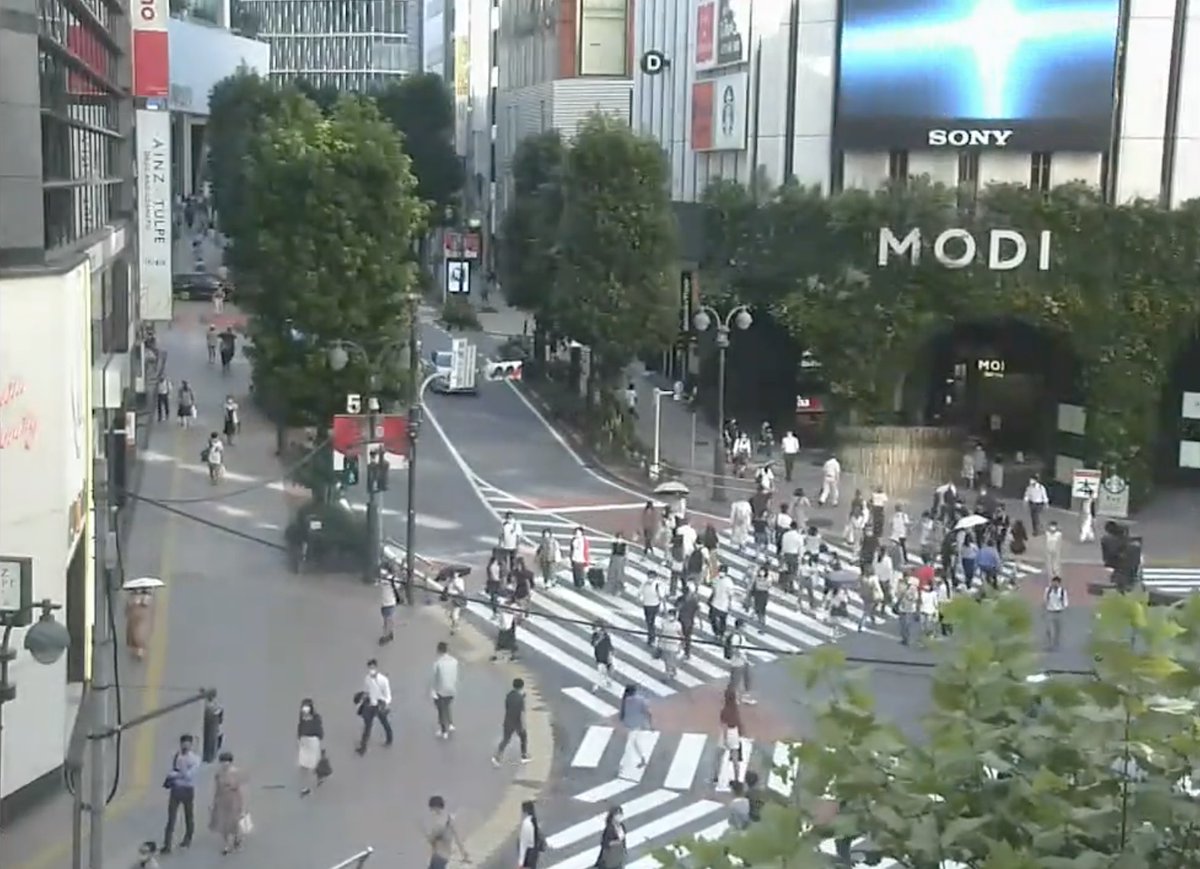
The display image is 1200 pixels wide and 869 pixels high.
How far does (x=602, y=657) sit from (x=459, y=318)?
37.9 metres

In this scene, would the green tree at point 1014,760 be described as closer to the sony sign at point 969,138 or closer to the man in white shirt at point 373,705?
the man in white shirt at point 373,705

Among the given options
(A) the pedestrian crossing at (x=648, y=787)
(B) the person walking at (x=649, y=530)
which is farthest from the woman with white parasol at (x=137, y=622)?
(B) the person walking at (x=649, y=530)

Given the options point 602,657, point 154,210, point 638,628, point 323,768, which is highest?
point 154,210

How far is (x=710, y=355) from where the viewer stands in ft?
157

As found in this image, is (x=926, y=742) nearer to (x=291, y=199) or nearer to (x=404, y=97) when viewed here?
(x=291, y=199)

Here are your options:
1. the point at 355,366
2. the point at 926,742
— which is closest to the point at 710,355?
the point at 355,366

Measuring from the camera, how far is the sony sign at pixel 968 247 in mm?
39531

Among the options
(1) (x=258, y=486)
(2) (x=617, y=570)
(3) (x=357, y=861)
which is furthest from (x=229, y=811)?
(1) (x=258, y=486)

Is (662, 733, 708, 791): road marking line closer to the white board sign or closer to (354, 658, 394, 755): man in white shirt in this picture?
(354, 658, 394, 755): man in white shirt

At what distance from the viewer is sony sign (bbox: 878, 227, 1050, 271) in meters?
39.5

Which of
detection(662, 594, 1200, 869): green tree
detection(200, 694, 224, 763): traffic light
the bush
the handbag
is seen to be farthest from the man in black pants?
the bush

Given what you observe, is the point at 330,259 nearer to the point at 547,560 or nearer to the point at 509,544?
the point at 509,544

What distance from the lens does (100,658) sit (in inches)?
911

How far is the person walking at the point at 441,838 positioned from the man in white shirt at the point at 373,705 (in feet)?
10.6
